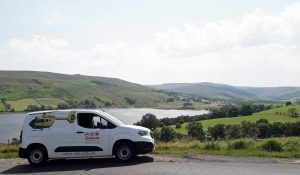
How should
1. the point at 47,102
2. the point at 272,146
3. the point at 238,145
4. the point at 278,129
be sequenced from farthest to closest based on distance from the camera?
the point at 47,102, the point at 278,129, the point at 238,145, the point at 272,146

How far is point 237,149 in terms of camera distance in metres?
18.7

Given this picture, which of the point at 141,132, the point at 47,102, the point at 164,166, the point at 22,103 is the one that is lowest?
the point at 164,166

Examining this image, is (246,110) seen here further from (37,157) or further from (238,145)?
(37,157)

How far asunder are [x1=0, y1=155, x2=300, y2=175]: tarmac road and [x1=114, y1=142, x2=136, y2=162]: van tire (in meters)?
0.27

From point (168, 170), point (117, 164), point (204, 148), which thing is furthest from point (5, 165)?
point (204, 148)

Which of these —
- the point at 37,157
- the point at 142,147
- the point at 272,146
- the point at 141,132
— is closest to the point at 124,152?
the point at 142,147

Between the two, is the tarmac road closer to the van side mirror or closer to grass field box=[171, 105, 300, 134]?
the van side mirror

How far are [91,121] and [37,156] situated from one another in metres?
2.44

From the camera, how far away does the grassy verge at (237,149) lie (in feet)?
55.9

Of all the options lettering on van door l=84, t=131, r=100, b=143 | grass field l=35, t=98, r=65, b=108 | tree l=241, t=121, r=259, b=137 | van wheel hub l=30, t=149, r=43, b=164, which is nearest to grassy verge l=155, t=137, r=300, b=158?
lettering on van door l=84, t=131, r=100, b=143

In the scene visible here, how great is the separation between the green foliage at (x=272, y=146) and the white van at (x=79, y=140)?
5495 millimetres

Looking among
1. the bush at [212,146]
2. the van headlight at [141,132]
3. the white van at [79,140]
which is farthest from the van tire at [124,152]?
the bush at [212,146]

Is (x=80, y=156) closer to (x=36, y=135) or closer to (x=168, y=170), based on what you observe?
(x=36, y=135)

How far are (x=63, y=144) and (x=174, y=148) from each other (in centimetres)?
Answer: 587
